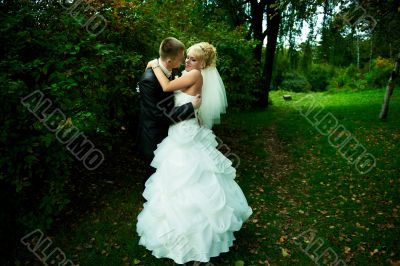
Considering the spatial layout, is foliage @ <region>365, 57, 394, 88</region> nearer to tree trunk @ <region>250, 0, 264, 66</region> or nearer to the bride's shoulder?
tree trunk @ <region>250, 0, 264, 66</region>

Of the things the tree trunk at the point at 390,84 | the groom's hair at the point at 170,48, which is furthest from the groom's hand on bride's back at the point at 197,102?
the tree trunk at the point at 390,84

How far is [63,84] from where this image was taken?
470cm

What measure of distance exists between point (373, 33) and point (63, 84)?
11.8 m

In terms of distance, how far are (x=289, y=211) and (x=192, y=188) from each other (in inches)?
116

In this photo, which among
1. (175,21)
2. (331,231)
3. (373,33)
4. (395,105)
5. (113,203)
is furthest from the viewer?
(395,105)

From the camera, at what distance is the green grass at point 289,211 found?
17.6 feet

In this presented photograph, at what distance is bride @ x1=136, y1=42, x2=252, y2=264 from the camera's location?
15.0ft

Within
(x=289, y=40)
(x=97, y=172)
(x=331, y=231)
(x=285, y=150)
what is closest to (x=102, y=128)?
(x=97, y=172)

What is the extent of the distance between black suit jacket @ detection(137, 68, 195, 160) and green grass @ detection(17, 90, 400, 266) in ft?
5.50

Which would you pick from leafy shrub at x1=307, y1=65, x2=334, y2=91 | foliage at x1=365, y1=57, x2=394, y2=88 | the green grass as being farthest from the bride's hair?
leafy shrub at x1=307, y1=65, x2=334, y2=91

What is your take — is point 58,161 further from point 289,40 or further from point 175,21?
point 289,40

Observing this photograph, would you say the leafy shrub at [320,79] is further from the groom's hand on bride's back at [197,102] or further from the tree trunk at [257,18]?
the groom's hand on bride's back at [197,102]

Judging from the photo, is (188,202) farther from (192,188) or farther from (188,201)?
(192,188)

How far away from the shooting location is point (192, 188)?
471 cm
